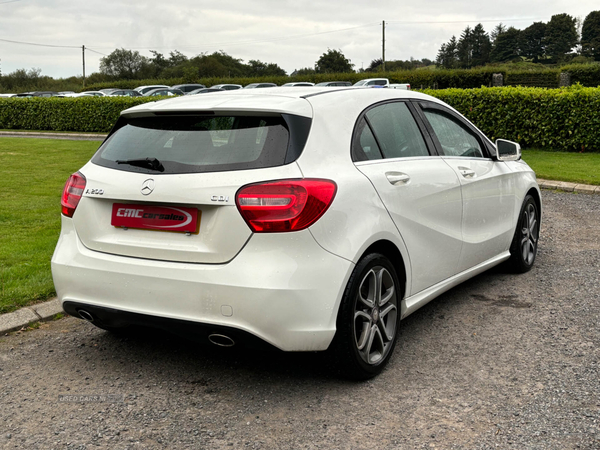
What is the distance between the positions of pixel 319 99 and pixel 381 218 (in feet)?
2.53

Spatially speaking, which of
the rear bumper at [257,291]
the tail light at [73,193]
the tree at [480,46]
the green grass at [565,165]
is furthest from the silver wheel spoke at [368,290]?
the tree at [480,46]

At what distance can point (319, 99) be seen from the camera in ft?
12.5

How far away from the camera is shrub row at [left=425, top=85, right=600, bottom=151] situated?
15078 millimetres

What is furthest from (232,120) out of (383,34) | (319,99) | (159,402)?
(383,34)

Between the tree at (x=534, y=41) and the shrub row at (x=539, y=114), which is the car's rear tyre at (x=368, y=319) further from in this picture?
the tree at (x=534, y=41)

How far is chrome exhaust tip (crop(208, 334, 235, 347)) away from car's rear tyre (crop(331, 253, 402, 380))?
0.56 m

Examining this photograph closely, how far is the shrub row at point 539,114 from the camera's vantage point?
1508 centimetres

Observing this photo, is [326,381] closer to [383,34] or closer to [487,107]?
[487,107]

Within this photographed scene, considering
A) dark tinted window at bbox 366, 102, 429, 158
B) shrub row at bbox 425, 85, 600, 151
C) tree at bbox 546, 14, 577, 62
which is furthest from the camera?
tree at bbox 546, 14, 577, 62

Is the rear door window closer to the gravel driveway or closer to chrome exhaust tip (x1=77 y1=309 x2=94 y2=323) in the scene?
the gravel driveway

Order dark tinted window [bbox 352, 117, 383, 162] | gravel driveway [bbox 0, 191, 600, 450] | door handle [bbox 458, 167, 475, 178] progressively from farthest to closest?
door handle [bbox 458, 167, 475, 178], dark tinted window [bbox 352, 117, 383, 162], gravel driveway [bbox 0, 191, 600, 450]

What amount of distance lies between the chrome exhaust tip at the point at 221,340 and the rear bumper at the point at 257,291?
0.08m

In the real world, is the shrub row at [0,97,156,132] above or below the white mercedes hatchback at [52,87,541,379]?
above


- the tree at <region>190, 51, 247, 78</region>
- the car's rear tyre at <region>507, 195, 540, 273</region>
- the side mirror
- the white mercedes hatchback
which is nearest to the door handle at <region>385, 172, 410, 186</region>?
the white mercedes hatchback
